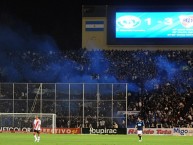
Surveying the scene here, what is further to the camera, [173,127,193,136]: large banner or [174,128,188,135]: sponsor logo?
[174,128,188,135]: sponsor logo

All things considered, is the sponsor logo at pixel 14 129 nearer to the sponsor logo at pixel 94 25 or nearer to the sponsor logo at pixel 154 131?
the sponsor logo at pixel 154 131

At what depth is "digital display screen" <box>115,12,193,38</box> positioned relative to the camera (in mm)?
57969

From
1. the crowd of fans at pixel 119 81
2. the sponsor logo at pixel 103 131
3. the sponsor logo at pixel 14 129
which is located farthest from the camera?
the sponsor logo at pixel 103 131

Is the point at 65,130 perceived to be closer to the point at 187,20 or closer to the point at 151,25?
the point at 151,25

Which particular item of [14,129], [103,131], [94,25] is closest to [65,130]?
[103,131]

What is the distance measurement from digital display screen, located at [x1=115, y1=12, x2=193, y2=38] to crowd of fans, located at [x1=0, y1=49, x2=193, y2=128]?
103 inches

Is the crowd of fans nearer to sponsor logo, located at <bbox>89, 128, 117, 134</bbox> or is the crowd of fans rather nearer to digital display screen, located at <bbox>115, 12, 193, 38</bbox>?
sponsor logo, located at <bbox>89, 128, 117, 134</bbox>

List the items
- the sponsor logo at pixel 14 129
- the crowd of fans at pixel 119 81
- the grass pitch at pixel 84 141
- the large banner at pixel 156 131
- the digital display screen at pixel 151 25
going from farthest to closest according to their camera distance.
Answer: the digital display screen at pixel 151 25
the large banner at pixel 156 131
the crowd of fans at pixel 119 81
the sponsor logo at pixel 14 129
the grass pitch at pixel 84 141

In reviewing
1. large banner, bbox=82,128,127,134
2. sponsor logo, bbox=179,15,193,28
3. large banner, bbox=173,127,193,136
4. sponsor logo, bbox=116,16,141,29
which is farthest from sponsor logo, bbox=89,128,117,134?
sponsor logo, bbox=179,15,193,28

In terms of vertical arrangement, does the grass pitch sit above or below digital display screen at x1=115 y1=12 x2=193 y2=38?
below

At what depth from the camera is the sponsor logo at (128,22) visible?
58.0 metres

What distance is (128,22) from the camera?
190ft

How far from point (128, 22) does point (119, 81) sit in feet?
22.8

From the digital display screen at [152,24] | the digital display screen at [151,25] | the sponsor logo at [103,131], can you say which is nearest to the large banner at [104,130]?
the sponsor logo at [103,131]
